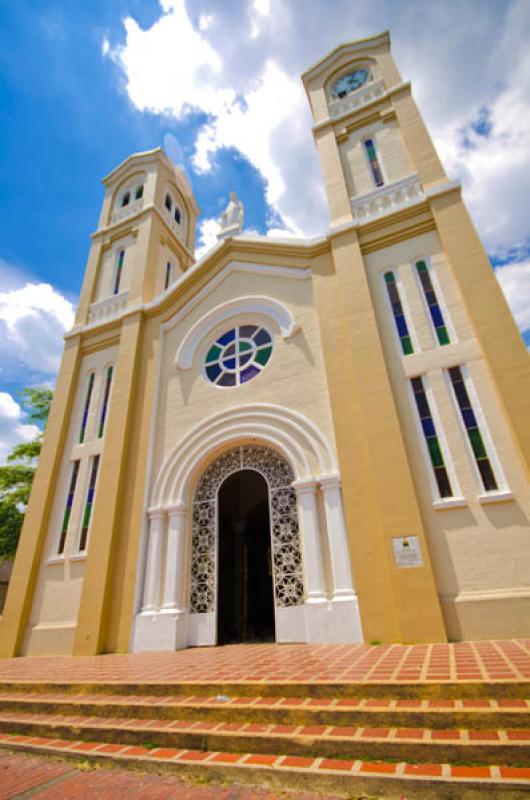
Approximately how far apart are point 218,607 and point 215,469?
8.73 feet

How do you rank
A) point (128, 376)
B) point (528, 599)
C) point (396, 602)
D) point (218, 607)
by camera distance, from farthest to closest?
point (128, 376), point (218, 607), point (396, 602), point (528, 599)

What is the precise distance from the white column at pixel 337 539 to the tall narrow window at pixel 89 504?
5.55 m

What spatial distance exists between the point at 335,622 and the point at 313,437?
3.03m

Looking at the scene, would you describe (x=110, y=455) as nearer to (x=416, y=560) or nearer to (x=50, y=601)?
(x=50, y=601)

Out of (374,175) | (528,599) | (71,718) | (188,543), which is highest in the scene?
(374,175)

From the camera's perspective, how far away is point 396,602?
581 centimetres

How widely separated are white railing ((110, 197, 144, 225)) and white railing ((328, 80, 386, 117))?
22.6 feet

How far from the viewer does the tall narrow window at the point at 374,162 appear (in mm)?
10102

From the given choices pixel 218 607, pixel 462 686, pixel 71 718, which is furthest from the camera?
pixel 218 607

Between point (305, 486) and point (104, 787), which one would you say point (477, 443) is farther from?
point (104, 787)

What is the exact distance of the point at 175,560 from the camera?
779 cm

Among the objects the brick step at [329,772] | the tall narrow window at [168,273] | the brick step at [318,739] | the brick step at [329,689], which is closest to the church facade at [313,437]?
the tall narrow window at [168,273]

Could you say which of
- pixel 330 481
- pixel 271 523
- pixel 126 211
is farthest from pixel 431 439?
pixel 126 211

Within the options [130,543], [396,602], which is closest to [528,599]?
[396,602]
